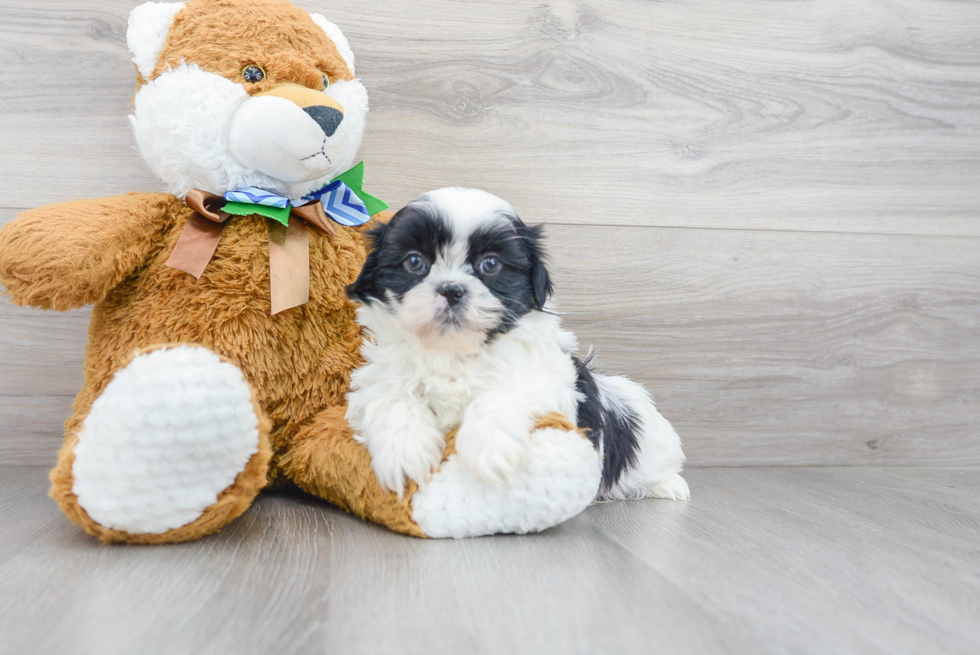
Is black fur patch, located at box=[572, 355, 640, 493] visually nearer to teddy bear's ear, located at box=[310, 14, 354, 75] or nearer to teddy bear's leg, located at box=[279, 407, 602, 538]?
teddy bear's leg, located at box=[279, 407, 602, 538]

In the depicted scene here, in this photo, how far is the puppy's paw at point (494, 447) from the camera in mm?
966

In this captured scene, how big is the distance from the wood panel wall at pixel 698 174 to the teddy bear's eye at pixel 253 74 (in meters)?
0.40

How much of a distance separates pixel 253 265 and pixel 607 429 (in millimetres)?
632

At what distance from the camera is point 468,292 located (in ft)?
3.32

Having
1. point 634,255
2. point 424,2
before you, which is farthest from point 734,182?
point 424,2

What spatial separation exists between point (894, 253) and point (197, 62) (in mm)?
1581

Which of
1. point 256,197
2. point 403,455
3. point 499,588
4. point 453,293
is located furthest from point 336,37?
point 499,588

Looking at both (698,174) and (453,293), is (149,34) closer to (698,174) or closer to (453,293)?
(453,293)

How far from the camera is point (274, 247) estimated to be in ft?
3.84

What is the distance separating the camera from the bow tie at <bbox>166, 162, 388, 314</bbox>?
1.14m

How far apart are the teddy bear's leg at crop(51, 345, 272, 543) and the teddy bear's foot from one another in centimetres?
25

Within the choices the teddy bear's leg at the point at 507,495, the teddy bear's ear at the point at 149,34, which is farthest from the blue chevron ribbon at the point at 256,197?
the teddy bear's leg at the point at 507,495

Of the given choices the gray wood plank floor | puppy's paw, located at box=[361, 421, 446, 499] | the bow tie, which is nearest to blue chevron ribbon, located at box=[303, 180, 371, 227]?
the bow tie

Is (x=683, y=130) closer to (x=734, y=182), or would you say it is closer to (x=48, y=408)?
(x=734, y=182)
